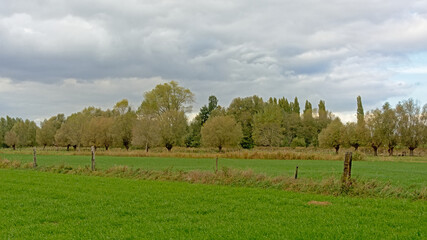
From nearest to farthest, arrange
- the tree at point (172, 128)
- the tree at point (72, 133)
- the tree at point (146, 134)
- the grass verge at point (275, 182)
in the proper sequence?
the grass verge at point (275, 182), the tree at point (146, 134), the tree at point (172, 128), the tree at point (72, 133)

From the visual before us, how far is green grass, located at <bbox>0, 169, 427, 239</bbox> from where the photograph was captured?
968 cm

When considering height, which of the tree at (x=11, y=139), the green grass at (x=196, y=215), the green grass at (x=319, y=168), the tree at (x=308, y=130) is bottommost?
the green grass at (x=319, y=168)

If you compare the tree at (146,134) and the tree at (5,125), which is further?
the tree at (5,125)

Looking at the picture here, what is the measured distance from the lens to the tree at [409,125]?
80.5m

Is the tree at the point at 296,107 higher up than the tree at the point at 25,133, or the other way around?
the tree at the point at 296,107

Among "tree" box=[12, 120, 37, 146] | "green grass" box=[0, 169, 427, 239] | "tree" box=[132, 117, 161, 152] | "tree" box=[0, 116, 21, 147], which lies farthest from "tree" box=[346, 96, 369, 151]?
"tree" box=[0, 116, 21, 147]

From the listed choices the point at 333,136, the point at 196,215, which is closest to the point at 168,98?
the point at 333,136

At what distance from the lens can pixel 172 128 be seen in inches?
3155

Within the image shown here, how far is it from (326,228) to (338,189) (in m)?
8.26

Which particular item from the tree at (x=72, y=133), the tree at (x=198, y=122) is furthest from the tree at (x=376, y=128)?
the tree at (x=72, y=133)

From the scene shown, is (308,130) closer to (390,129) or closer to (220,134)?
(390,129)

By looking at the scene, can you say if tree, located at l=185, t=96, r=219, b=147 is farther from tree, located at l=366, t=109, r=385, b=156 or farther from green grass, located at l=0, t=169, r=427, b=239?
green grass, located at l=0, t=169, r=427, b=239

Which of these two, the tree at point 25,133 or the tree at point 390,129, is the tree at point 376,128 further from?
the tree at point 25,133

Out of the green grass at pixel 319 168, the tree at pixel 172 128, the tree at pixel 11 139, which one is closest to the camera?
the green grass at pixel 319 168
